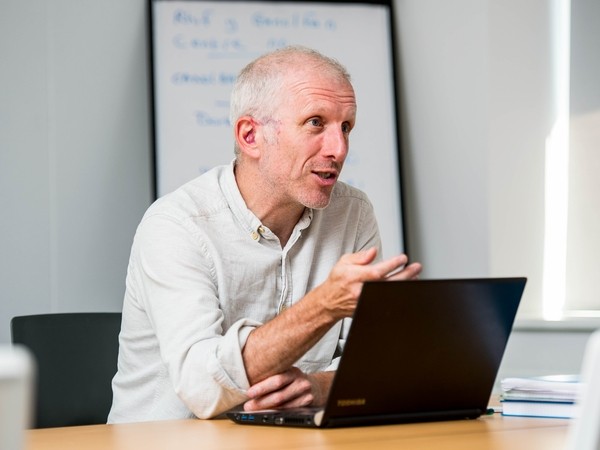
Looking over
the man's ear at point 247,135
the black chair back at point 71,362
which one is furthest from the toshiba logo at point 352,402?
the black chair back at point 71,362

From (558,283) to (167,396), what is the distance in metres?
1.55

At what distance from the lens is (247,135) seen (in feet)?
6.80

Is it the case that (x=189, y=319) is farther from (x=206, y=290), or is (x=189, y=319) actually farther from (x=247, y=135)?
(x=247, y=135)

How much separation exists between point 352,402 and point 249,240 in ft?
2.10

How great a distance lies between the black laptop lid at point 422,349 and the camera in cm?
139

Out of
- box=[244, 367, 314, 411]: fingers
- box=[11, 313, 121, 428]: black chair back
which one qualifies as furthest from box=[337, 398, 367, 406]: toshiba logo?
box=[11, 313, 121, 428]: black chair back

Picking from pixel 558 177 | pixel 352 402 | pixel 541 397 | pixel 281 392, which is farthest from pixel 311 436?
pixel 558 177

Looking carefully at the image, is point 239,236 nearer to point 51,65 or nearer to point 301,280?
point 301,280

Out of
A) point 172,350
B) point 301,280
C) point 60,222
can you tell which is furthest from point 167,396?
point 60,222

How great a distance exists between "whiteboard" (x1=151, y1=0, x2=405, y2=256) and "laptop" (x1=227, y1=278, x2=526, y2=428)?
1.73 m

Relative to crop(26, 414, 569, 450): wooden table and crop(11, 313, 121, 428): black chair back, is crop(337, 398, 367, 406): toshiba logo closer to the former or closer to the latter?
crop(26, 414, 569, 450): wooden table

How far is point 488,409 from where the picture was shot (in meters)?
1.68

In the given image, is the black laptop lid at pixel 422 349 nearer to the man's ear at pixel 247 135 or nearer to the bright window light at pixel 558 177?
the man's ear at pixel 247 135

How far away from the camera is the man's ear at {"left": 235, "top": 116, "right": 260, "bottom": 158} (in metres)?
2.06
